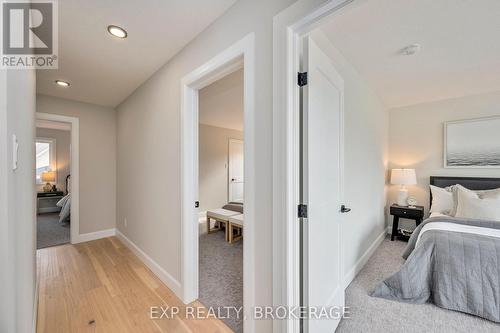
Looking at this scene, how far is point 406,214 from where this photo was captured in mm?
3406

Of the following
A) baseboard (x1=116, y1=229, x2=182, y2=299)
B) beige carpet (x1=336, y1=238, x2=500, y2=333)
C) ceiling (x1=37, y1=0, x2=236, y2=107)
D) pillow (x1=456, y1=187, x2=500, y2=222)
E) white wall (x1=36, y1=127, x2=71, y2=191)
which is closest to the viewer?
ceiling (x1=37, y1=0, x2=236, y2=107)

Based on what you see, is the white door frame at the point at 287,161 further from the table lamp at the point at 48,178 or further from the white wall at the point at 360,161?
the table lamp at the point at 48,178

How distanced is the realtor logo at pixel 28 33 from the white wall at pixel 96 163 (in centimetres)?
135

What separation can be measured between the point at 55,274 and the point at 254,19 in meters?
3.52

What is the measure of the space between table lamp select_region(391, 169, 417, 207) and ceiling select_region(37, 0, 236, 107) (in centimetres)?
368

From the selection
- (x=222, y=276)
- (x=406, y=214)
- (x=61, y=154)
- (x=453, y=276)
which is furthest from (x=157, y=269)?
(x=61, y=154)

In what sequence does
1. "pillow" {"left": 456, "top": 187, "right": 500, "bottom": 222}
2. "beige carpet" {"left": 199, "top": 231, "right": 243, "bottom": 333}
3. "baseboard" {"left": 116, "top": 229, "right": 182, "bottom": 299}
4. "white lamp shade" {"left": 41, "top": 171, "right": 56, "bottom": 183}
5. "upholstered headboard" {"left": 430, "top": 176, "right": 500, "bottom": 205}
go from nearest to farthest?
"beige carpet" {"left": 199, "top": 231, "right": 243, "bottom": 333}, "baseboard" {"left": 116, "top": 229, "right": 182, "bottom": 299}, "pillow" {"left": 456, "top": 187, "right": 500, "bottom": 222}, "upholstered headboard" {"left": 430, "top": 176, "right": 500, "bottom": 205}, "white lamp shade" {"left": 41, "top": 171, "right": 56, "bottom": 183}

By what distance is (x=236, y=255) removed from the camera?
Result: 308 centimetres

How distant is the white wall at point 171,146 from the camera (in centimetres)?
129

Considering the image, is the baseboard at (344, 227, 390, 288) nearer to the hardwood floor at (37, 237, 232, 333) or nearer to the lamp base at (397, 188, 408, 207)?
the lamp base at (397, 188, 408, 207)

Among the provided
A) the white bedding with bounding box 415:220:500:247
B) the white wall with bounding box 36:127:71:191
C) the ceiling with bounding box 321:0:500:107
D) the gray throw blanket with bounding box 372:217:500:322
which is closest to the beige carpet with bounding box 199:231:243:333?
the gray throw blanket with bounding box 372:217:500:322

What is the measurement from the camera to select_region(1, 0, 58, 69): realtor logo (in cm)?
89

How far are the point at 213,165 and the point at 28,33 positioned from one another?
4411 millimetres

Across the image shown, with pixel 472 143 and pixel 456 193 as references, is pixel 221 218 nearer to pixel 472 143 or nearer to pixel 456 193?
pixel 456 193
